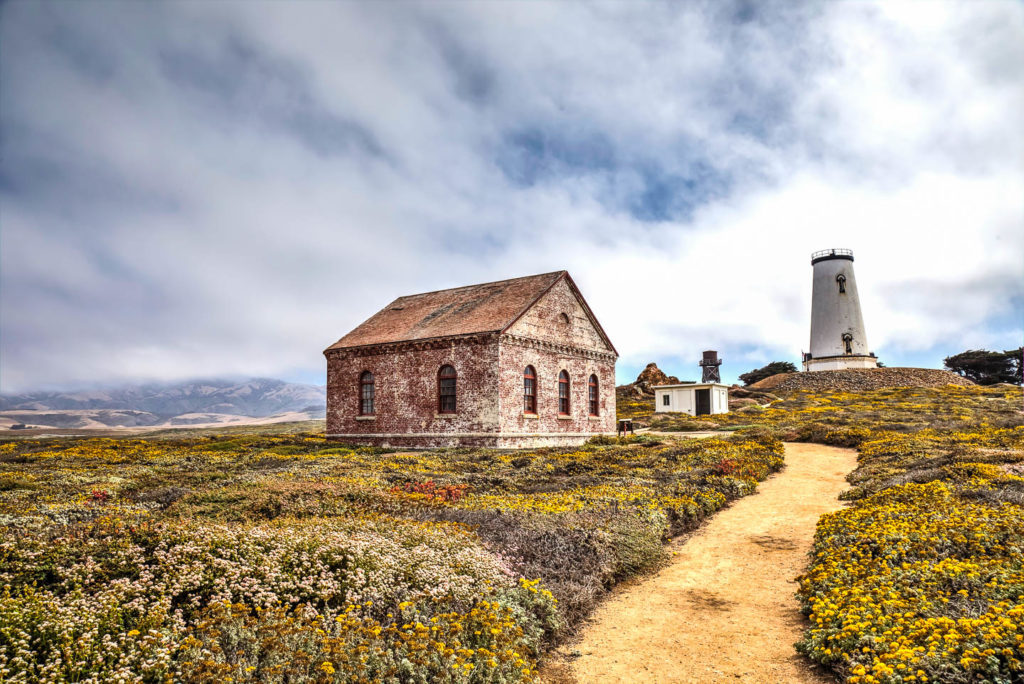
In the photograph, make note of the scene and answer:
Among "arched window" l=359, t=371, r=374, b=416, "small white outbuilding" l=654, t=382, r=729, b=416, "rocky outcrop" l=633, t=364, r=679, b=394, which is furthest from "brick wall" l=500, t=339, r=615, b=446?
"rocky outcrop" l=633, t=364, r=679, b=394

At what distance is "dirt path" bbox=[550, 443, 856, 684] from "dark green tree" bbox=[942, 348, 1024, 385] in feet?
296

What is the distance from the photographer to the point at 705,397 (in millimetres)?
53438

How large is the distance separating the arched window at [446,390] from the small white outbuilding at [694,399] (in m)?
30.3

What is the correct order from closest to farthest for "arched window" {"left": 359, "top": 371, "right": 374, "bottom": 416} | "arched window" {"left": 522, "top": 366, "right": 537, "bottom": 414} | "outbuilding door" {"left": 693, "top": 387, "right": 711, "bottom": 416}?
1. "arched window" {"left": 522, "top": 366, "right": 537, "bottom": 414}
2. "arched window" {"left": 359, "top": 371, "right": 374, "bottom": 416}
3. "outbuilding door" {"left": 693, "top": 387, "right": 711, "bottom": 416}

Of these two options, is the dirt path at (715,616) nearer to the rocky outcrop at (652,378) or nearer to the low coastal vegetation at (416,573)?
the low coastal vegetation at (416,573)

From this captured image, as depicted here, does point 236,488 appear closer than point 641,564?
No

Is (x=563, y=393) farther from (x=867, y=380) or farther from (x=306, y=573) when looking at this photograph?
(x=867, y=380)

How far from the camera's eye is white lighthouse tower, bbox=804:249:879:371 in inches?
2827

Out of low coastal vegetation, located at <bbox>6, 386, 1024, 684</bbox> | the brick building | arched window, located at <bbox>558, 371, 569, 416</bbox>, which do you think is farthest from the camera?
arched window, located at <bbox>558, 371, 569, 416</bbox>

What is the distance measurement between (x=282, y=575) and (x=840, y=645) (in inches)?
249

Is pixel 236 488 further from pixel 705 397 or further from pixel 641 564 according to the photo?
pixel 705 397

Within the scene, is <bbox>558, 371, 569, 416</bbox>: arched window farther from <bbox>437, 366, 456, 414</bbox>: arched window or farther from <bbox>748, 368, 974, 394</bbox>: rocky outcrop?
<bbox>748, 368, 974, 394</bbox>: rocky outcrop

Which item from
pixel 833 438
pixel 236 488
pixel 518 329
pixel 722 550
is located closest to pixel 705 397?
pixel 833 438

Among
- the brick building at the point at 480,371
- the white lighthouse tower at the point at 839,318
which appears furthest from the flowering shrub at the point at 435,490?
the white lighthouse tower at the point at 839,318
